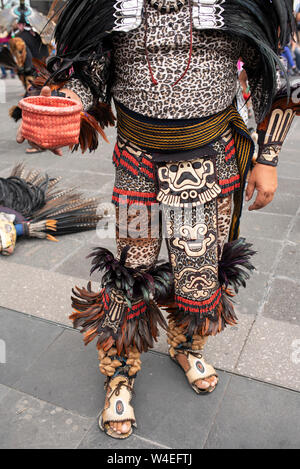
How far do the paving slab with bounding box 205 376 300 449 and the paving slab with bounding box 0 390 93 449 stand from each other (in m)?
0.53

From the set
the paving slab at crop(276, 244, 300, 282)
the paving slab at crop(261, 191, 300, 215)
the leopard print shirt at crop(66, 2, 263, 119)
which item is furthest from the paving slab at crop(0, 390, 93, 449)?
the paving slab at crop(261, 191, 300, 215)

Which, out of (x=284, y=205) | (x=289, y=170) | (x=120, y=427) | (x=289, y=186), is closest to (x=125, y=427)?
(x=120, y=427)

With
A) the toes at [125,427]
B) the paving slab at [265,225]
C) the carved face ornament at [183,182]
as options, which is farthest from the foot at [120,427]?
the paving slab at [265,225]

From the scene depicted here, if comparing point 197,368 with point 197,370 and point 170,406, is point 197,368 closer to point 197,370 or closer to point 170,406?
point 197,370

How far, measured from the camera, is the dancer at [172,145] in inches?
56.0

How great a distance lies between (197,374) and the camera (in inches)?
77.6

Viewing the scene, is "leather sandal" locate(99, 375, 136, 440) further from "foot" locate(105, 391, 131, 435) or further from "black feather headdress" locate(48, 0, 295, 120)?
"black feather headdress" locate(48, 0, 295, 120)

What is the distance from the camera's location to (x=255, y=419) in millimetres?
1819

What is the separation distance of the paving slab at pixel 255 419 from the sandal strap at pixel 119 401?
1.10 ft

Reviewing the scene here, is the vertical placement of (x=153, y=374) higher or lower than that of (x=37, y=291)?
higher

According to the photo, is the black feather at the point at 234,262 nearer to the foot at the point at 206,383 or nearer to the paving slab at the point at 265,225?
the foot at the point at 206,383

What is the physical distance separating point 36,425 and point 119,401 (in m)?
0.35

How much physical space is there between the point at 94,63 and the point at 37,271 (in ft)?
5.72
